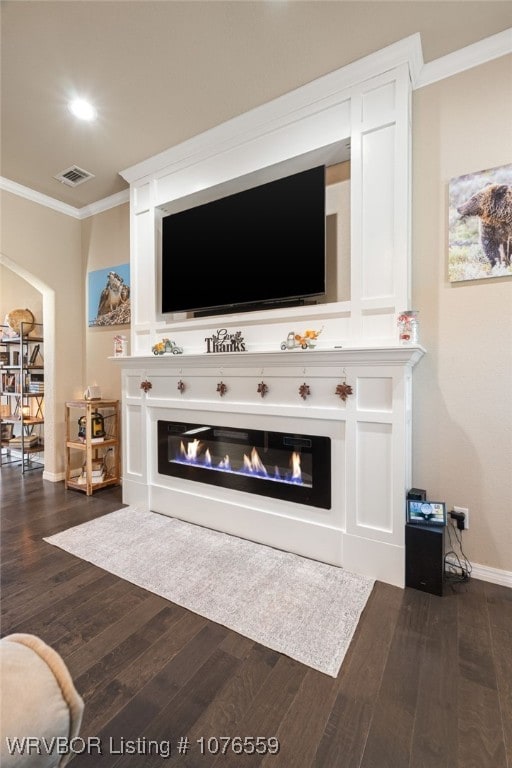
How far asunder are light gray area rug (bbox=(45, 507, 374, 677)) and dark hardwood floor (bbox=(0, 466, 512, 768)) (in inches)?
2.7

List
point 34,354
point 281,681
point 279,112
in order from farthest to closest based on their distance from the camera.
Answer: point 34,354 → point 279,112 → point 281,681

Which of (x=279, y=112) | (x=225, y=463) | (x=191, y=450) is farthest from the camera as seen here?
(x=191, y=450)

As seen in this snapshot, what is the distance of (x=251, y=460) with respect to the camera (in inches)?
104

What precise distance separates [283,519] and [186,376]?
1336 millimetres

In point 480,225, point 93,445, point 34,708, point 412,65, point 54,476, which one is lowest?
point 54,476

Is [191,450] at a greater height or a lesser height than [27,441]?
greater

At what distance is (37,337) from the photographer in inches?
180

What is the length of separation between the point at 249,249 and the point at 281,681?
2.54 meters

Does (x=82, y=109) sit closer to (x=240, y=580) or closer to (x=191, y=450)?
(x=191, y=450)

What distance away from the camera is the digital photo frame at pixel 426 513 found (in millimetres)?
1992

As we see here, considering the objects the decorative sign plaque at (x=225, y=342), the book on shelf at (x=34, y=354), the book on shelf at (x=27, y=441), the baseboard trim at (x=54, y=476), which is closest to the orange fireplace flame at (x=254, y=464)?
the decorative sign plaque at (x=225, y=342)

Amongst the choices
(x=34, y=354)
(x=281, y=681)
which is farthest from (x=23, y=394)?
(x=281, y=681)

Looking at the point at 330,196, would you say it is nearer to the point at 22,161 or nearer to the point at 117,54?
the point at 117,54

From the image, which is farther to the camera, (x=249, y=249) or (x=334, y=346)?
(x=249, y=249)
